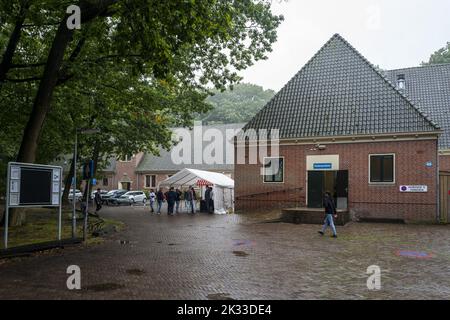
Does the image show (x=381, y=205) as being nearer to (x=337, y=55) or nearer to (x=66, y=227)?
(x=337, y=55)

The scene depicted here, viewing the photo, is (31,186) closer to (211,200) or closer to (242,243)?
A: (242,243)

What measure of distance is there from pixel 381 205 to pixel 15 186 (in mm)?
17049

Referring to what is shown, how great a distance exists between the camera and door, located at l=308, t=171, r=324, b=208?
2244 centimetres

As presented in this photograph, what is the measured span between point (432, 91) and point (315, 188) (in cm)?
1226

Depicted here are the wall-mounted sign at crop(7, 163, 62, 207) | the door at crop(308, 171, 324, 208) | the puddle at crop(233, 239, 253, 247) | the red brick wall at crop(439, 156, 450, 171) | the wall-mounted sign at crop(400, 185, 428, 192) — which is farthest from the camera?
the red brick wall at crop(439, 156, 450, 171)

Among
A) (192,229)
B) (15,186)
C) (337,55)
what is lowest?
(192,229)

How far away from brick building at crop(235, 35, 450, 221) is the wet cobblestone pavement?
207 inches

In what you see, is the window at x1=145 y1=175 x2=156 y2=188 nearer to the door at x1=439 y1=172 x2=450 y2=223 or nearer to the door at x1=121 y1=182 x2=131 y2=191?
the door at x1=121 y1=182 x2=131 y2=191

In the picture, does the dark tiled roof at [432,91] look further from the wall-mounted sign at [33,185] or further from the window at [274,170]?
the wall-mounted sign at [33,185]

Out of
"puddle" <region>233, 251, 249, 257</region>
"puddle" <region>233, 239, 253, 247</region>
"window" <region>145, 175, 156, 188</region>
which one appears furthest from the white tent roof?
"window" <region>145, 175, 156, 188</region>

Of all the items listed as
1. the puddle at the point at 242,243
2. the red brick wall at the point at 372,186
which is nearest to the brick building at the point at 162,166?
the red brick wall at the point at 372,186
